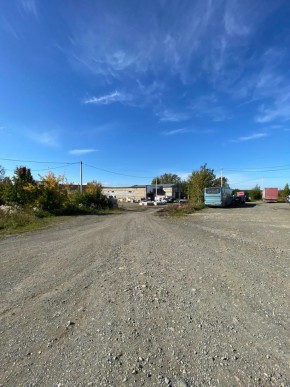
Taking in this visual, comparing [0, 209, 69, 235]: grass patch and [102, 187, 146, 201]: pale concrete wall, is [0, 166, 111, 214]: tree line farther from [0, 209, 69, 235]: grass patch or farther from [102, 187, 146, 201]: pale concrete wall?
[102, 187, 146, 201]: pale concrete wall

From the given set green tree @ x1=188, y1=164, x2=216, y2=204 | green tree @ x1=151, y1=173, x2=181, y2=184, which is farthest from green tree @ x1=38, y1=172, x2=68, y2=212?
green tree @ x1=151, y1=173, x2=181, y2=184

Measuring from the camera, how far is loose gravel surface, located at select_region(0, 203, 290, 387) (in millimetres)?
2434

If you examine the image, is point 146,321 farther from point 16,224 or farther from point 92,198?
point 92,198

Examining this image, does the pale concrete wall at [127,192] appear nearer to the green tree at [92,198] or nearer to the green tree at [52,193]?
the green tree at [92,198]

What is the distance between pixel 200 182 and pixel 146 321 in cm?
3694

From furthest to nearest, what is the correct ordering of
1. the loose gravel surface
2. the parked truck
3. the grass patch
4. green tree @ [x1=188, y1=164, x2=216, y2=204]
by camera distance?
the parked truck → green tree @ [x1=188, y1=164, x2=216, y2=204] → the grass patch → the loose gravel surface

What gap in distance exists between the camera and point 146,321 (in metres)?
3.39

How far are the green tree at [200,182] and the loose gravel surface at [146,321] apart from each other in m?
32.3

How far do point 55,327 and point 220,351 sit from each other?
2.09 meters

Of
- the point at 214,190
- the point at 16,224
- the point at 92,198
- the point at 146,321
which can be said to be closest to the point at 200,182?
the point at 214,190

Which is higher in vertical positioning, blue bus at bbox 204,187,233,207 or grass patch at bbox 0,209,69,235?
Result: blue bus at bbox 204,187,233,207

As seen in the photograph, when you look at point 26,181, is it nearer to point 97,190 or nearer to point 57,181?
point 57,181

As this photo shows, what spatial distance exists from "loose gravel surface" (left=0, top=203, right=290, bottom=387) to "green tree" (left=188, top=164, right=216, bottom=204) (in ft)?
106

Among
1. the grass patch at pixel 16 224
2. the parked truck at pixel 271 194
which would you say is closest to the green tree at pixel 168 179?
the parked truck at pixel 271 194
